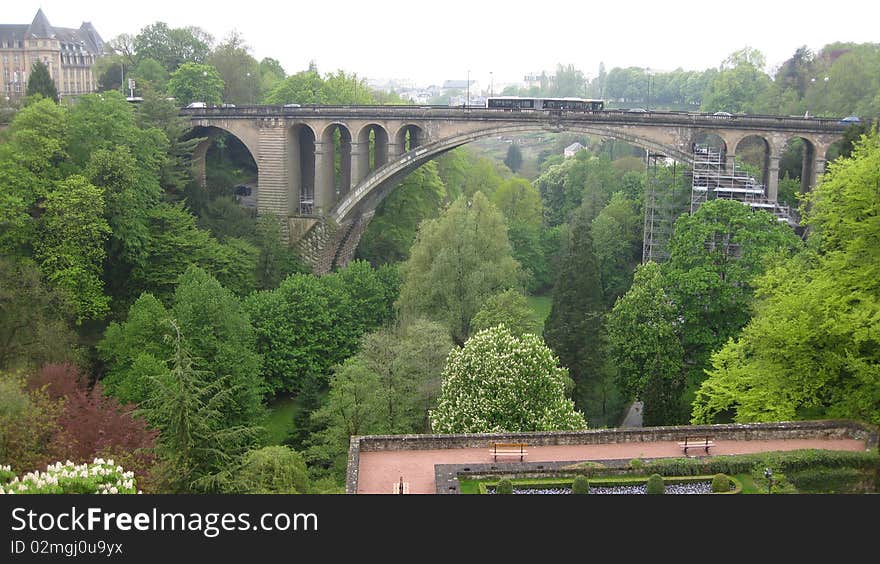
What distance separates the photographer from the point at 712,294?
108 ft

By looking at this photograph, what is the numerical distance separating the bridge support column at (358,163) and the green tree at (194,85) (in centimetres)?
1354

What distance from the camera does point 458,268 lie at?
128ft

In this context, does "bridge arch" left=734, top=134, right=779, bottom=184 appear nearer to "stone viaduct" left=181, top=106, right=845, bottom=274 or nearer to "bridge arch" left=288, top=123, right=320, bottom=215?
"stone viaduct" left=181, top=106, right=845, bottom=274

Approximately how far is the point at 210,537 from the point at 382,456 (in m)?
11.1

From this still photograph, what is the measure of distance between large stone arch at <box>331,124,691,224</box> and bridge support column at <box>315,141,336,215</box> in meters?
0.80

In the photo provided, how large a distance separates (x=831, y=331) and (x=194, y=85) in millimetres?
48659

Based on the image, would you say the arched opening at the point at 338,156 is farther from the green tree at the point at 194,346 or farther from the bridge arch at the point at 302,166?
the green tree at the point at 194,346

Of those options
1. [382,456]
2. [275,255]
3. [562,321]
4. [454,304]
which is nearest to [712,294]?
[562,321]

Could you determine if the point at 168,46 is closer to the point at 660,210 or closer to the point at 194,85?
the point at 194,85

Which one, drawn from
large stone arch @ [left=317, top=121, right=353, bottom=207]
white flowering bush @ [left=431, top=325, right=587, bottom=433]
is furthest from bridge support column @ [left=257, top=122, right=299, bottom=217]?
white flowering bush @ [left=431, top=325, right=587, bottom=433]

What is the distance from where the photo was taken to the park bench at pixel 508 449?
2020 centimetres

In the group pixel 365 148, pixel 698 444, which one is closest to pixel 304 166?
pixel 365 148

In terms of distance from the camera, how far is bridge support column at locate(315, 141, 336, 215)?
175ft

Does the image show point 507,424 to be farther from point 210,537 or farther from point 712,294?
point 210,537
